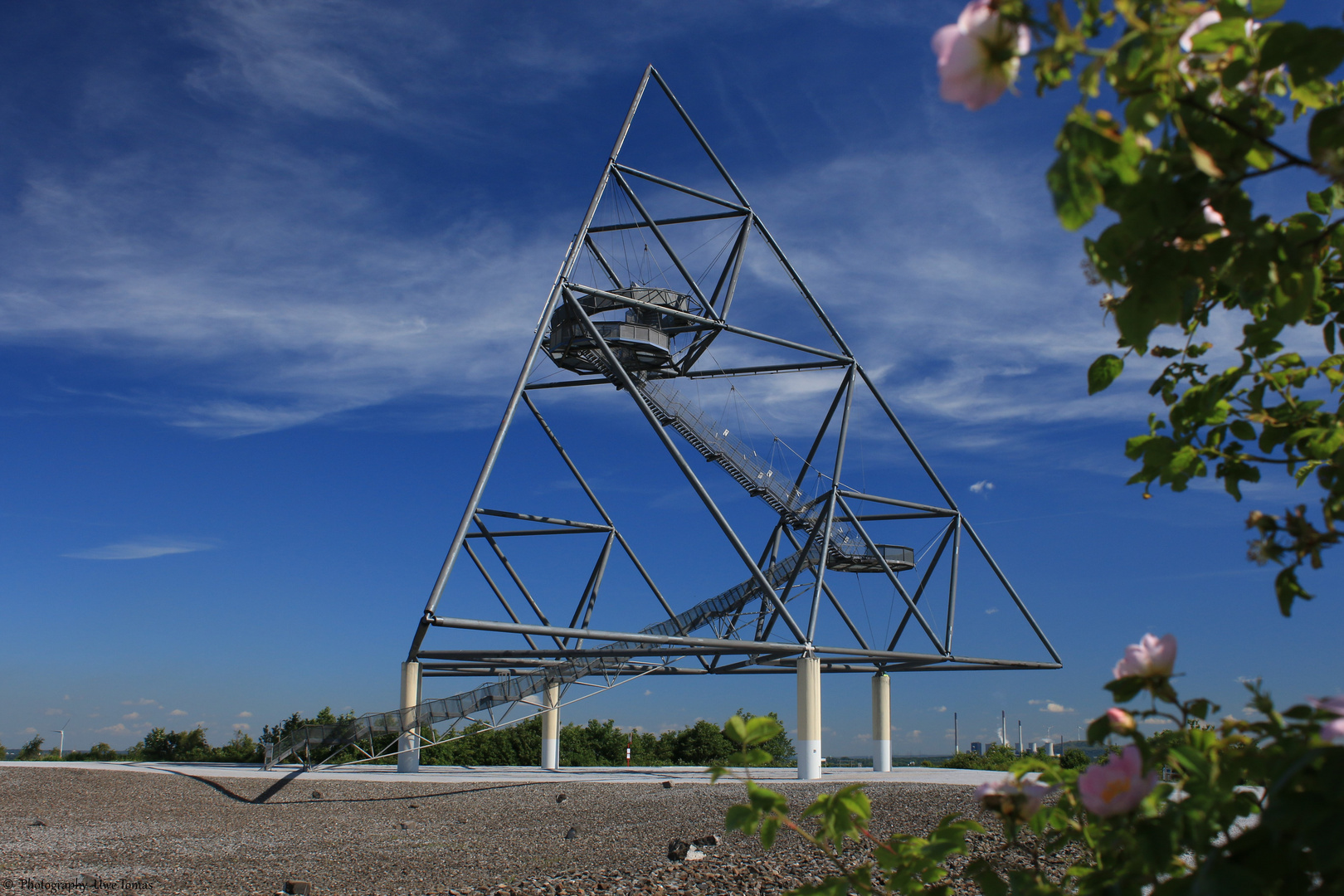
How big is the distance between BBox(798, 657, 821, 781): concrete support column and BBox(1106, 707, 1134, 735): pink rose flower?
19.9m

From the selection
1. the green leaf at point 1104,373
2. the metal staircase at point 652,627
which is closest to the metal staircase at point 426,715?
the metal staircase at point 652,627

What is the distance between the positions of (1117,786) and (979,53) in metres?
1.30

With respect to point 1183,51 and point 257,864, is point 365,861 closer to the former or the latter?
point 257,864

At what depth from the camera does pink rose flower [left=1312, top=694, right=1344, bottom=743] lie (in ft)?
4.60

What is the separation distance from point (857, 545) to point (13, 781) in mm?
21462

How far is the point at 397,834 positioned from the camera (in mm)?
13711

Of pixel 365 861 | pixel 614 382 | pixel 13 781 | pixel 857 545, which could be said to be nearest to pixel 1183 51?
pixel 365 861

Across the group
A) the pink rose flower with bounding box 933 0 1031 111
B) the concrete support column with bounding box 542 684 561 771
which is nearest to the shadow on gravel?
the concrete support column with bounding box 542 684 561 771

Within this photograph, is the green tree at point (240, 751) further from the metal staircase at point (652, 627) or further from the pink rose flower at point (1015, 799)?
the pink rose flower at point (1015, 799)

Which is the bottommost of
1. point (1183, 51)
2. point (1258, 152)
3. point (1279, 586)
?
point (1279, 586)

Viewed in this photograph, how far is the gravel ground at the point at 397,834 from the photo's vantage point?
973cm

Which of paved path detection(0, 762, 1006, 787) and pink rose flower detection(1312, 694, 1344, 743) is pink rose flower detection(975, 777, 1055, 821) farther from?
paved path detection(0, 762, 1006, 787)

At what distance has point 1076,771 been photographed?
2.58 m

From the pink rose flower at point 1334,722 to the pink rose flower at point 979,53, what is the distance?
3.63ft
